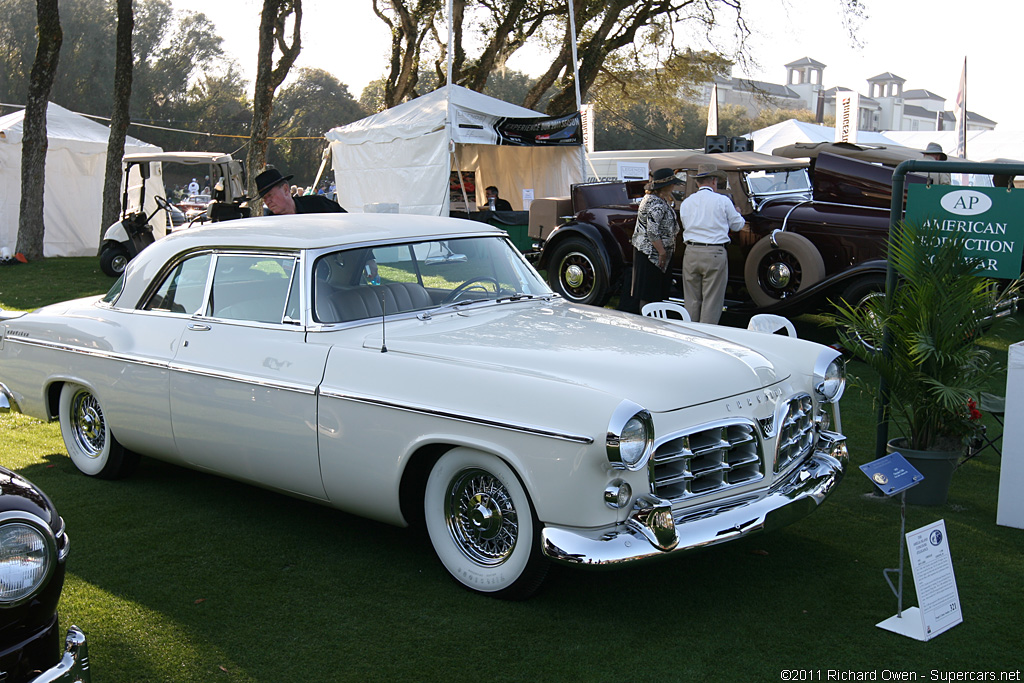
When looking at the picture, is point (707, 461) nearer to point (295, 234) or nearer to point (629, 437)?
point (629, 437)

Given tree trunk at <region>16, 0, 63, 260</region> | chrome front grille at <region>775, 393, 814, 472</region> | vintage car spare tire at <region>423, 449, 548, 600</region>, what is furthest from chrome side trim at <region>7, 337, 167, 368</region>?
tree trunk at <region>16, 0, 63, 260</region>

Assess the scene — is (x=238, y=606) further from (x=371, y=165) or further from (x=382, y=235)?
(x=371, y=165)

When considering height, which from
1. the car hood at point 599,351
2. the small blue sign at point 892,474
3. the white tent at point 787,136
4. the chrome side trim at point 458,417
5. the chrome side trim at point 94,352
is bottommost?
the small blue sign at point 892,474

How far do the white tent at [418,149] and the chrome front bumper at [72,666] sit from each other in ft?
44.6

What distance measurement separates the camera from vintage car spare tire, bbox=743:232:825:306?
9477mm

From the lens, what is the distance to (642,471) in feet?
11.1

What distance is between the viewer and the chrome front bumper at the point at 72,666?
2.33 meters

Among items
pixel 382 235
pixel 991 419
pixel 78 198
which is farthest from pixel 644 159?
pixel 382 235

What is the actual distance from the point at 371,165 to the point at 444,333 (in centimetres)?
1402

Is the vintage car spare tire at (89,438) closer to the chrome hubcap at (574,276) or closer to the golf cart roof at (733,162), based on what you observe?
the chrome hubcap at (574,276)

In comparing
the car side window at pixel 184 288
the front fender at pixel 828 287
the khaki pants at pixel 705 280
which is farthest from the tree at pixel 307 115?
the car side window at pixel 184 288

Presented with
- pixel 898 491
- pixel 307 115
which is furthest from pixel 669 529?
pixel 307 115

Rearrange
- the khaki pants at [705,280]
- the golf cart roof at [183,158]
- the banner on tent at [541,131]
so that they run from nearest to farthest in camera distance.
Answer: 1. the khaki pants at [705,280]
2. the golf cart roof at [183,158]
3. the banner on tent at [541,131]

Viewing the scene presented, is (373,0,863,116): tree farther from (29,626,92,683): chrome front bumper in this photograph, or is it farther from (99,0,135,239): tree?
(29,626,92,683): chrome front bumper
